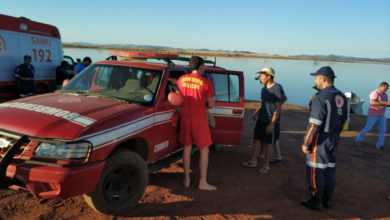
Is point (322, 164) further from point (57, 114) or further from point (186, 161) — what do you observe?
point (57, 114)

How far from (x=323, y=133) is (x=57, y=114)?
3.31 meters

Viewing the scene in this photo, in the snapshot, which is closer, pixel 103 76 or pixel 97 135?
pixel 97 135

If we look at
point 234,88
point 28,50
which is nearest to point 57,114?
point 234,88

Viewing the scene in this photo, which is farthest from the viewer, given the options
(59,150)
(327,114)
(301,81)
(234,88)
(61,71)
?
(301,81)

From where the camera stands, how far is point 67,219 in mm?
3152

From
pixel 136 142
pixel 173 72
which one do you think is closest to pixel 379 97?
pixel 173 72

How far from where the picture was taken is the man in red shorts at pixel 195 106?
384cm

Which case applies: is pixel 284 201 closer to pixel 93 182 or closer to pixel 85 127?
pixel 93 182

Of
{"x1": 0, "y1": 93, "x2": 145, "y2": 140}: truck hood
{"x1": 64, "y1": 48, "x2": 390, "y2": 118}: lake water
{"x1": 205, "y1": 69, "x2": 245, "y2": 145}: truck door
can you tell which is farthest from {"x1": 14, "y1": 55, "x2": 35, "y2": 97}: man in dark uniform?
{"x1": 64, "y1": 48, "x2": 390, "y2": 118}: lake water

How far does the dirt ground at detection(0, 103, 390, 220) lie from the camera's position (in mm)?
3396

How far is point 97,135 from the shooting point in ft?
9.16

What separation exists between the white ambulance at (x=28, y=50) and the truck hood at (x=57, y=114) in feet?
12.7

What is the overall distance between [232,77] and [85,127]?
10.6 ft

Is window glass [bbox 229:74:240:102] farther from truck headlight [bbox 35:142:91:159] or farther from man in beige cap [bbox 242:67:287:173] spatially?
truck headlight [bbox 35:142:91:159]
